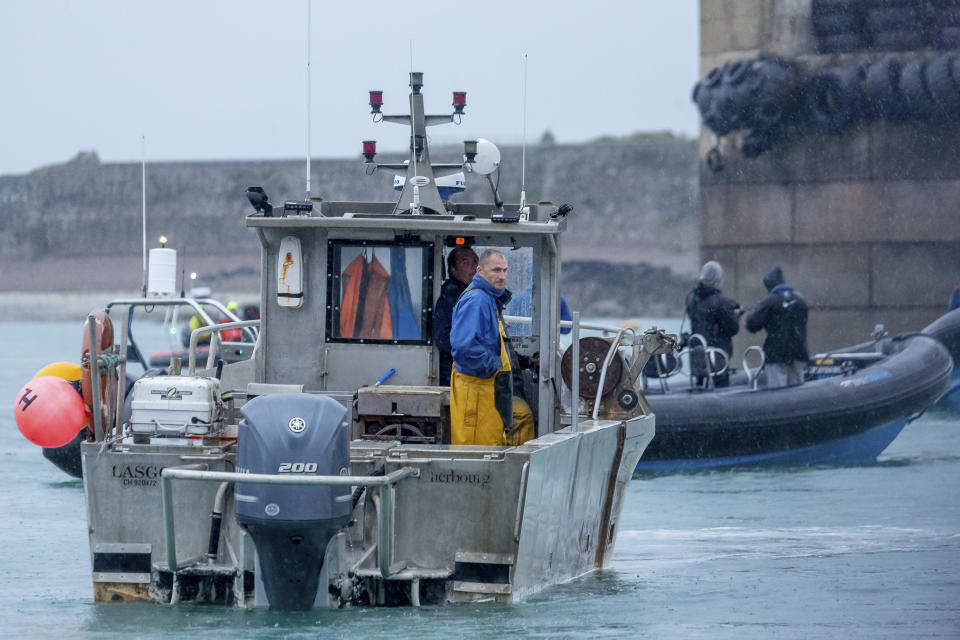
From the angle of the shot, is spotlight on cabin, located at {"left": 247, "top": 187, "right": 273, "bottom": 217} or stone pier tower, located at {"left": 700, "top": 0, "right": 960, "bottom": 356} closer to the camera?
spotlight on cabin, located at {"left": 247, "top": 187, "right": 273, "bottom": 217}

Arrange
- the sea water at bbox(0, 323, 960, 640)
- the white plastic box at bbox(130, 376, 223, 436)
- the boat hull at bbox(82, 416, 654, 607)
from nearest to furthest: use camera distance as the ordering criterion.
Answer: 1. the boat hull at bbox(82, 416, 654, 607)
2. the sea water at bbox(0, 323, 960, 640)
3. the white plastic box at bbox(130, 376, 223, 436)

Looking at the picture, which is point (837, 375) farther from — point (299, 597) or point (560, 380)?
point (299, 597)

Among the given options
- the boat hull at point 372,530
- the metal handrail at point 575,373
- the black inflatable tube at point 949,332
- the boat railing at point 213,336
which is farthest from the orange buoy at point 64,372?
the black inflatable tube at point 949,332

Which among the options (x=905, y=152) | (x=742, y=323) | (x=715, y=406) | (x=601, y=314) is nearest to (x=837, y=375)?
(x=715, y=406)

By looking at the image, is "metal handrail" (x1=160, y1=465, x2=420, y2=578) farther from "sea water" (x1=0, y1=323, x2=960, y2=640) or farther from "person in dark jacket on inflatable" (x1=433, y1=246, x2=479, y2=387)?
"person in dark jacket on inflatable" (x1=433, y1=246, x2=479, y2=387)

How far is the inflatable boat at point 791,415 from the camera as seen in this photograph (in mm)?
16484

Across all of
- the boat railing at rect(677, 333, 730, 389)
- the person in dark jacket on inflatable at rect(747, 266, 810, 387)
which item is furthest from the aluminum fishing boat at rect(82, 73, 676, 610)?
the person in dark jacket on inflatable at rect(747, 266, 810, 387)

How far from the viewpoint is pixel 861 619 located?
346 inches

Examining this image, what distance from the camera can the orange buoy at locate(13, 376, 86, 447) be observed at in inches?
353

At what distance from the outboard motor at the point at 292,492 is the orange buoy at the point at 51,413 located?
2.06 meters

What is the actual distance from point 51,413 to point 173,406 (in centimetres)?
140

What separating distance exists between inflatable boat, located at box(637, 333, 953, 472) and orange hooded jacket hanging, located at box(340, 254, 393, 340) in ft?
25.0

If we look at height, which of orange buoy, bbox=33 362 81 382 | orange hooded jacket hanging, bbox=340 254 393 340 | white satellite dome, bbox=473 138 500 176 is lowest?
orange buoy, bbox=33 362 81 382

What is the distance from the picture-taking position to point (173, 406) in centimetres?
786
